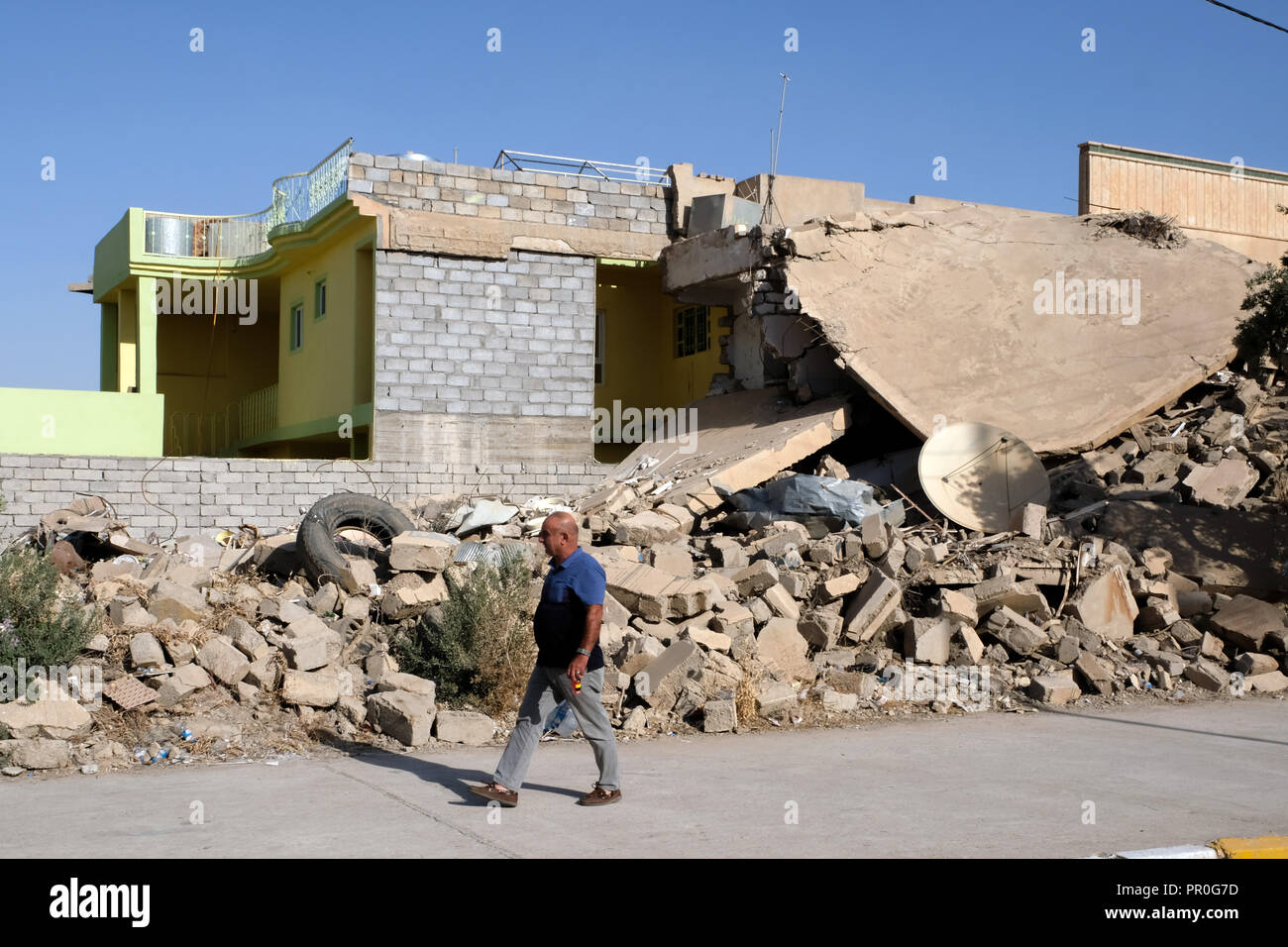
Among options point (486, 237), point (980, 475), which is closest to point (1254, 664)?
point (980, 475)

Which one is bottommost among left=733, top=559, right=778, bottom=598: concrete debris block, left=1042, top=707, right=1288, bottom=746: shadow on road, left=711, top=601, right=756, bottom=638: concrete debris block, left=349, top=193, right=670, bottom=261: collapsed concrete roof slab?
left=1042, top=707, right=1288, bottom=746: shadow on road

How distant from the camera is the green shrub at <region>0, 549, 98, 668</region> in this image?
886 cm

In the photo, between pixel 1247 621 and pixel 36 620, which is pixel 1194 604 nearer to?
pixel 1247 621

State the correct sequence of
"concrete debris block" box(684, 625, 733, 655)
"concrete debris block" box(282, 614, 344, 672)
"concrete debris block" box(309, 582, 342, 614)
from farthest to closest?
"concrete debris block" box(309, 582, 342, 614) → "concrete debris block" box(684, 625, 733, 655) → "concrete debris block" box(282, 614, 344, 672)

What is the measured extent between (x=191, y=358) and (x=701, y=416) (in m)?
13.6

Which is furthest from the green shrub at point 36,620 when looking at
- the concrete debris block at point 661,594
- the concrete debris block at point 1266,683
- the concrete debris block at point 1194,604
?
the concrete debris block at point 1194,604

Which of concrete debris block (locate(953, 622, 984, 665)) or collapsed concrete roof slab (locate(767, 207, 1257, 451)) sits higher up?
collapsed concrete roof slab (locate(767, 207, 1257, 451))

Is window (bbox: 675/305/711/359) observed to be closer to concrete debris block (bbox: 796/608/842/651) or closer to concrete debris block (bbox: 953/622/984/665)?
concrete debris block (bbox: 796/608/842/651)

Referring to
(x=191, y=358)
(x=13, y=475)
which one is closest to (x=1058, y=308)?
(x=13, y=475)

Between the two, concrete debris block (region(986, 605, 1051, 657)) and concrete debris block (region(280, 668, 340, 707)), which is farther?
concrete debris block (region(986, 605, 1051, 657))

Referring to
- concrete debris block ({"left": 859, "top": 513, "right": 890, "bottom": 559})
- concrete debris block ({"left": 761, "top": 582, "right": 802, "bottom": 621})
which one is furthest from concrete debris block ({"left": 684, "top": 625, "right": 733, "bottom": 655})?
concrete debris block ({"left": 859, "top": 513, "right": 890, "bottom": 559})

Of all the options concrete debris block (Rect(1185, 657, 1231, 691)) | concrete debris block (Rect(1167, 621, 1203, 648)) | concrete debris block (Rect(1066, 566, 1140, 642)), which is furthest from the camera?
concrete debris block (Rect(1167, 621, 1203, 648))

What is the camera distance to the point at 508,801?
261 inches

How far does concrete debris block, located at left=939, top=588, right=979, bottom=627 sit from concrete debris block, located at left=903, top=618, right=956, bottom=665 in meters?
0.20
